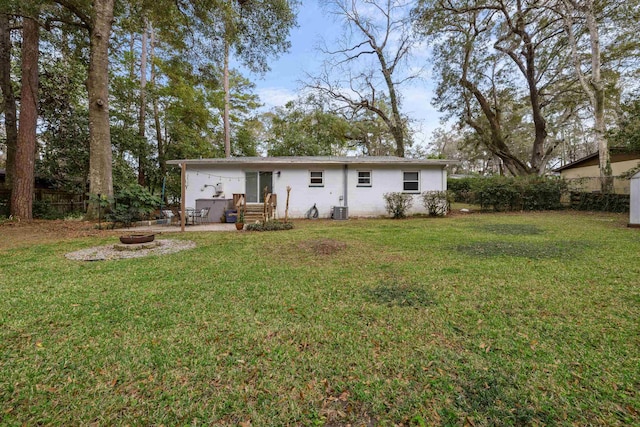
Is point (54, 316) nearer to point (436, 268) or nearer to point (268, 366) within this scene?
point (268, 366)

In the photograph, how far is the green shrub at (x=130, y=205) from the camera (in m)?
8.36

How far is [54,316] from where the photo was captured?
2.57 meters

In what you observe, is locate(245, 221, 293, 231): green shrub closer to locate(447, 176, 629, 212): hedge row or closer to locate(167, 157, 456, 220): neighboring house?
locate(167, 157, 456, 220): neighboring house

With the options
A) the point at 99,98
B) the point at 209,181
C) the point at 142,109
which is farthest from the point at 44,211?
the point at 142,109

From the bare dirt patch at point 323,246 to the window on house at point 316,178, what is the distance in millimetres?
5901

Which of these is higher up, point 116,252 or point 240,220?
point 240,220

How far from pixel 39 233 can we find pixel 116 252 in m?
3.98

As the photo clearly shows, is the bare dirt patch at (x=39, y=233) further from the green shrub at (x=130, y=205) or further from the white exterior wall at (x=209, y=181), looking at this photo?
the white exterior wall at (x=209, y=181)

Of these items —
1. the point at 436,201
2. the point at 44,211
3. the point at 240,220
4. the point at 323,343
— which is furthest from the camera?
the point at 436,201

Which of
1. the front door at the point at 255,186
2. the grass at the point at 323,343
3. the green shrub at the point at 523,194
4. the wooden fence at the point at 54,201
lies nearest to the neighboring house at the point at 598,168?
the green shrub at the point at 523,194

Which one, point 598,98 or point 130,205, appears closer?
point 130,205

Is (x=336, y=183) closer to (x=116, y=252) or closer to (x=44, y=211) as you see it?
(x=116, y=252)

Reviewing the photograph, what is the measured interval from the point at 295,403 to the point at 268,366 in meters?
0.40

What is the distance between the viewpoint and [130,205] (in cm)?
871
